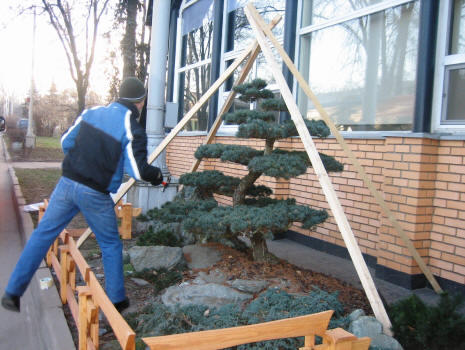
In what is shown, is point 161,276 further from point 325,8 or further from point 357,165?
point 325,8

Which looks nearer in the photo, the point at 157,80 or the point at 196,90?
the point at 157,80

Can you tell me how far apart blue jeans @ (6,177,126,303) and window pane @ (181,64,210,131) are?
20.8 ft

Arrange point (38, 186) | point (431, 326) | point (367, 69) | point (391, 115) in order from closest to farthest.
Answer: point (431, 326), point (391, 115), point (367, 69), point (38, 186)

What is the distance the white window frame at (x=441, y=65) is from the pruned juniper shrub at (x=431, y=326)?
2.16m

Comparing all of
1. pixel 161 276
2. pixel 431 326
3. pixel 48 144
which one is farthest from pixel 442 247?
pixel 48 144

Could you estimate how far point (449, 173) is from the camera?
13.7ft

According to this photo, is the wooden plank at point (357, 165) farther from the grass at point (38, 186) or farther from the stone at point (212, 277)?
the grass at point (38, 186)

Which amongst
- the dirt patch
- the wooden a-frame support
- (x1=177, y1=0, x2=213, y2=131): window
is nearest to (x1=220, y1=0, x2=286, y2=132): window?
(x1=177, y1=0, x2=213, y2=131): window

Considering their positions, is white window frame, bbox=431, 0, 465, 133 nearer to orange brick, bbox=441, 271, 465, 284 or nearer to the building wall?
the building wall

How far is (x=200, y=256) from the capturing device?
172 inches

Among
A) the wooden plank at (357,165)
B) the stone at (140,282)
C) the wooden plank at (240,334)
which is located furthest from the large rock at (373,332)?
the stone at (140,282)

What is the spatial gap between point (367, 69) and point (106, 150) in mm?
3612

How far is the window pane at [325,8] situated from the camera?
18.2 feet

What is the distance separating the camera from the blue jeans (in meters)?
3.14
